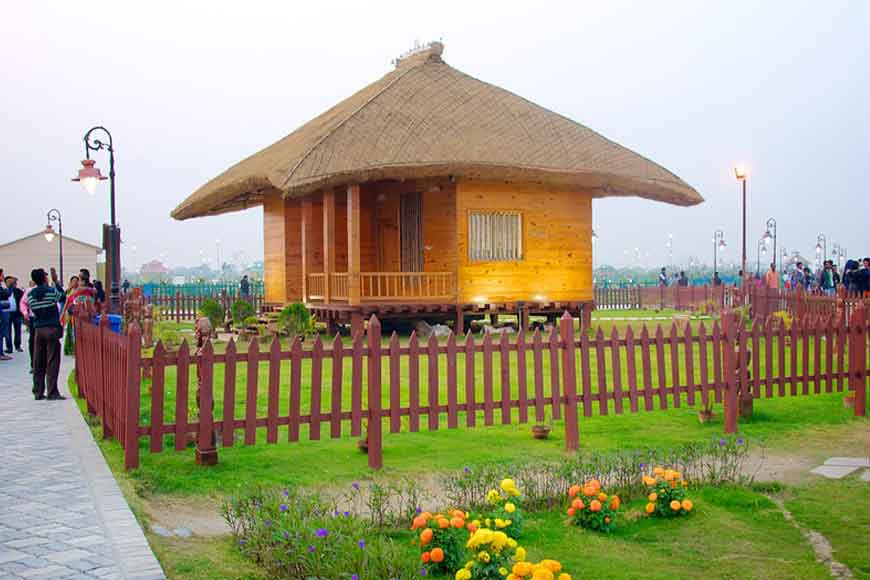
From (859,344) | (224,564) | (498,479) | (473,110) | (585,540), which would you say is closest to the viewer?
(224,564)

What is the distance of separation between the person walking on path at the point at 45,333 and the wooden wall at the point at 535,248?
11.0 metres

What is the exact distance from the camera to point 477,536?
15.4ft

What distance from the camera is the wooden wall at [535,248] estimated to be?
2156 centimetres

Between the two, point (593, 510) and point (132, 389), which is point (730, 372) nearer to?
point (593, 510)

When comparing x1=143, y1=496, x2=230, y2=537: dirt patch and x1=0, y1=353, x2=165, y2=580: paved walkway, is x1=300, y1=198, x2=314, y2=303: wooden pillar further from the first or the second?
x1=143, y1=496, x2=230, y2=537: dirt patch

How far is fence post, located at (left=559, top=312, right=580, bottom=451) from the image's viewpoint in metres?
8.77

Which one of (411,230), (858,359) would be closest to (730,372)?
(858,359)

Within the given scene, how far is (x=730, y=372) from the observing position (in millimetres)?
9781

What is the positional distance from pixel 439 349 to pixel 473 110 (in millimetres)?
14710

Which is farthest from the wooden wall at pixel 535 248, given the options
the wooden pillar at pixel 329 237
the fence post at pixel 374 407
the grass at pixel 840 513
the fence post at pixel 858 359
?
the grass at pixel 840 513

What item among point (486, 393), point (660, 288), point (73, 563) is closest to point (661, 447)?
point (486, 393)

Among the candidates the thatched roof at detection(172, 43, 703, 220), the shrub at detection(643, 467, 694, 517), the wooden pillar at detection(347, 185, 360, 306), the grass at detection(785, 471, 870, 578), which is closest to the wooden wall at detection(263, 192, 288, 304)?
the thatched roof at detection(172, 43, 703, 220)

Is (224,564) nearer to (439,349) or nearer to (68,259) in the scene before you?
(439,349)

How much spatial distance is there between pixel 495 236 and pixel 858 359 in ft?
39.1
